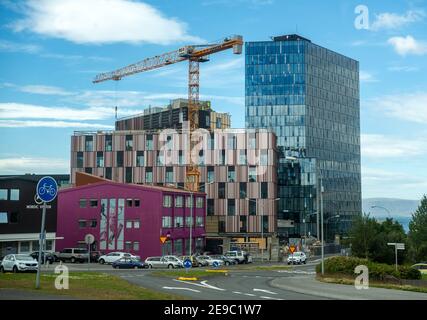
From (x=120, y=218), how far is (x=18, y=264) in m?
44.2

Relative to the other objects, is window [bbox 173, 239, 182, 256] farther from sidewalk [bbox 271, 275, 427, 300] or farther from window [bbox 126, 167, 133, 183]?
sidewalk [bbox 271, 275, 427, 300]

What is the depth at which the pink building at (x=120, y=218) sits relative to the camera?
275 ft

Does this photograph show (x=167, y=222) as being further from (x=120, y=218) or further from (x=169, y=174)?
(x=169, y=174)

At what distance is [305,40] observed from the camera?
563 feet

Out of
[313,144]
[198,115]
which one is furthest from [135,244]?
[313,144]

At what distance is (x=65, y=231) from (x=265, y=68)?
9880 cm

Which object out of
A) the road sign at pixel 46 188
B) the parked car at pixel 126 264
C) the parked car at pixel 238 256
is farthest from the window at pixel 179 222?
the road sign at pixel 46 188

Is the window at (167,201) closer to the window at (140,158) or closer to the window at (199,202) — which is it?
the window at (199,202)

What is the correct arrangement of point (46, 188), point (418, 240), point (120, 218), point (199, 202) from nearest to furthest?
point (46, 188)
point (418, 240)
point (120, 218)
point (199, 202)

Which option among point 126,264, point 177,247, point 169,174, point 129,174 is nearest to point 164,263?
point 126,264

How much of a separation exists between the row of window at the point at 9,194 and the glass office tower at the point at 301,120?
314 ft

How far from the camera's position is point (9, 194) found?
7056cm
